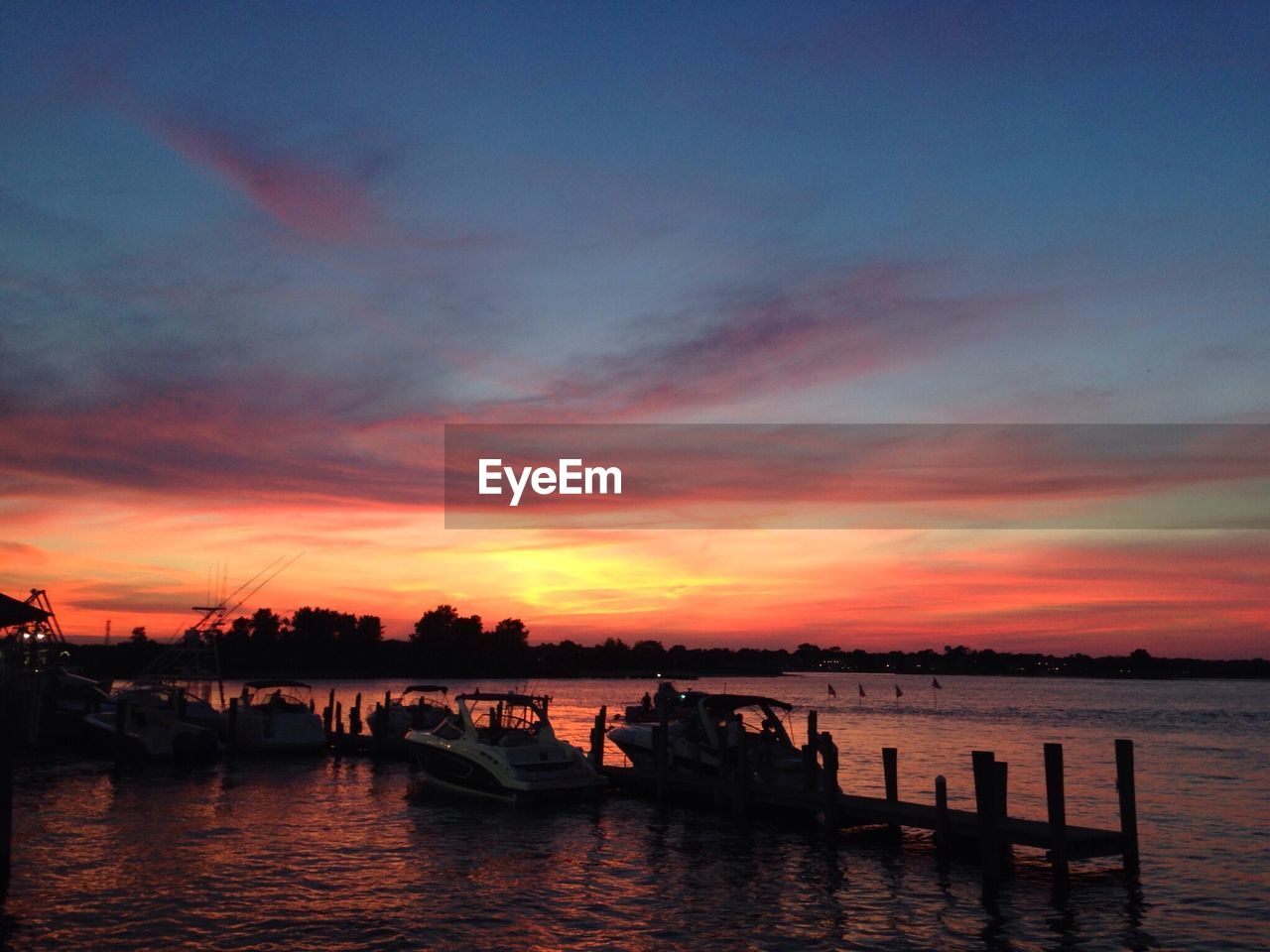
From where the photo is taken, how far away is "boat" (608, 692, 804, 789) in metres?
29.0

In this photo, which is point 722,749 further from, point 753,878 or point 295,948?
point 295,948

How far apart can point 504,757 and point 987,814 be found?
46.3 feet

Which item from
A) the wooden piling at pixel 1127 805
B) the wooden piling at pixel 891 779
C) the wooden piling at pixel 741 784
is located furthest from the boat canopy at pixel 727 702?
the wooden piling at pixel 1127 805

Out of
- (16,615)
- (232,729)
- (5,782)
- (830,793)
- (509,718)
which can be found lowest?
(830,793)

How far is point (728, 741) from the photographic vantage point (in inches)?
1260

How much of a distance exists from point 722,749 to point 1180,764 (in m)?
31.0

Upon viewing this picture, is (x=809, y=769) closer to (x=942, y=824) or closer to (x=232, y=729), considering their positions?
(x=942, y=824)

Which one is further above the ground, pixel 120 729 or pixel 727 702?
pixel 727 702

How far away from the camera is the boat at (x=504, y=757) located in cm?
2992

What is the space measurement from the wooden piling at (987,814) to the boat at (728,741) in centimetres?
818

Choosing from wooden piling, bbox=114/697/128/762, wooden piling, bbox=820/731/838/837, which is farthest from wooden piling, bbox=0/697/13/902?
wooden piling, bbox=114/697/128/762

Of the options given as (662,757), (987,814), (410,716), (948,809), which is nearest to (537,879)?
(987,814)

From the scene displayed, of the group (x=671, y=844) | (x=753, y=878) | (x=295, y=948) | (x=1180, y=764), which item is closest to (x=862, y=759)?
(x=1180, y=764)

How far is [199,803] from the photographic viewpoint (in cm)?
3108
